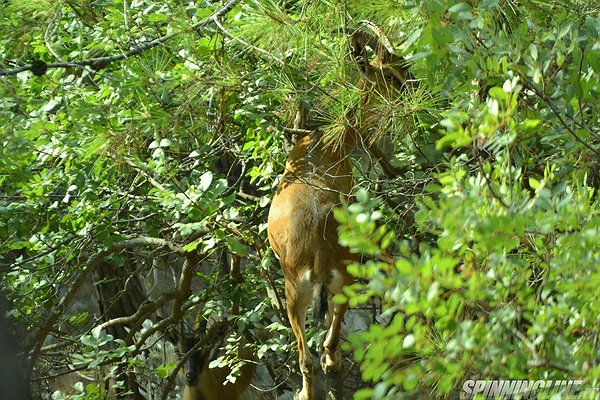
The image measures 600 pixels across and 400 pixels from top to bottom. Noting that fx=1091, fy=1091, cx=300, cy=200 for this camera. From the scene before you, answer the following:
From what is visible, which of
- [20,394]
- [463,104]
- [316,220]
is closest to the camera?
[20,394]

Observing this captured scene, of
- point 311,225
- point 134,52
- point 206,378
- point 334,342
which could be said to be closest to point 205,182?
point 311,225

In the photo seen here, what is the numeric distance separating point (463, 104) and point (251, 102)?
153 cm

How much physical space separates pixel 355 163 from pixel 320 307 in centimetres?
73

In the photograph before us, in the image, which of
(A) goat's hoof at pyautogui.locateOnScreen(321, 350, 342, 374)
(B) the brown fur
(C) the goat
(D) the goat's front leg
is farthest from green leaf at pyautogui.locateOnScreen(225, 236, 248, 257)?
(B) the brown fur

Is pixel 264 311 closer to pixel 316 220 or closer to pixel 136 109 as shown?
pixel 316 220

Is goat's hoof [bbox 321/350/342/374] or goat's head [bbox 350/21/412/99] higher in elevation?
goat's head [bbox 350/21/412/99]

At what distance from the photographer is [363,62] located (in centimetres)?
436

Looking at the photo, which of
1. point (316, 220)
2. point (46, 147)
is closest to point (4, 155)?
point (46, 147)

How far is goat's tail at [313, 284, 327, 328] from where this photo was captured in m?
4.75

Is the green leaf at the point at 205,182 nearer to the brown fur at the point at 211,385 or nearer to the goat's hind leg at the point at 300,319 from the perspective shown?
the goat's hind leg at the point at 300,319

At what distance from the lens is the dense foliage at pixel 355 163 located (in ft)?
8.14

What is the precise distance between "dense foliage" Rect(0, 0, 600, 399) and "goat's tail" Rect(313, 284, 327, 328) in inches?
7.0

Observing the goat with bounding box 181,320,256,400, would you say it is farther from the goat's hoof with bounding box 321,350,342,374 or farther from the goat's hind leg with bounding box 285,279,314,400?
the goat's hind leg with bounding box 285,279,314,400

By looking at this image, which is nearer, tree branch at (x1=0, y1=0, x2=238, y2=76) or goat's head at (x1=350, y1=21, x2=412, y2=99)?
tree branch at (x1=0, y1=0, x2=238, y2=76)
